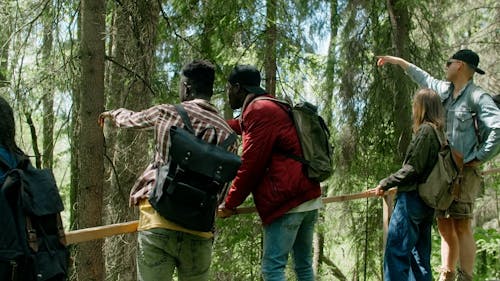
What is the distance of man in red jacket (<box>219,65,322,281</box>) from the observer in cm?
328

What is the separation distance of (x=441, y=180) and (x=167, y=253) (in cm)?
212

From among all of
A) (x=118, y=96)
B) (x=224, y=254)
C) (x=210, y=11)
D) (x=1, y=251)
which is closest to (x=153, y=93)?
(x=118, y=96)

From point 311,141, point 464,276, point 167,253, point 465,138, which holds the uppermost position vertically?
point 465,138

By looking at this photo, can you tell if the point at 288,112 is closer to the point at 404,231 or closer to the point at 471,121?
the point at 404,231

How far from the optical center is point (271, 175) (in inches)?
131

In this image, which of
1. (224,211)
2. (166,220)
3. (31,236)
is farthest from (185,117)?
(31,236)

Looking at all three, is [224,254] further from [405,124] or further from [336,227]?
[405,124]

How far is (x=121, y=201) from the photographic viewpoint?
5.11 meters

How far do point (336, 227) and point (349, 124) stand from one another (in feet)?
6.77

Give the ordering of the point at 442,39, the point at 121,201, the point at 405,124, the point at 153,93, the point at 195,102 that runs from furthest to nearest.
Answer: the point at 442,39 < the point at 405,124 < the point at 121,201 < the point at 153,93 < the point at 195,102

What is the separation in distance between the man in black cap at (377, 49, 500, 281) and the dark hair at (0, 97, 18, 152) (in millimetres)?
3215

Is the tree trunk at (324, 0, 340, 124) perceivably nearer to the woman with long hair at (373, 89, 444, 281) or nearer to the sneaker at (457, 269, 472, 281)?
the woman with long hair at (373, 89, 444, 281)

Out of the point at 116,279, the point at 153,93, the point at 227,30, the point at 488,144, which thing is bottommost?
the point at 116,279

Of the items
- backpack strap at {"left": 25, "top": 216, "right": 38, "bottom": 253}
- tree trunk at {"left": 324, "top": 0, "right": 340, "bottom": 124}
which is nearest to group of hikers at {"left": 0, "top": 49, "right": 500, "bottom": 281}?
backpack strap at {"left": 25, "top": 216, "right": 38, "bottom": 253}
